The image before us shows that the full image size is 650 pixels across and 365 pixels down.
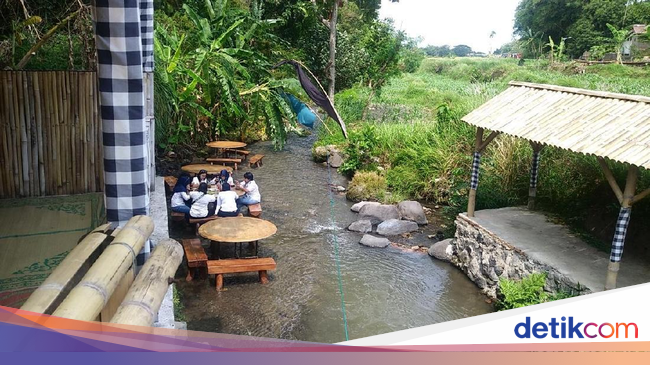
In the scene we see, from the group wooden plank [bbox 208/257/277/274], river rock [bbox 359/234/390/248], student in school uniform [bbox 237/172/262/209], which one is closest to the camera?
wooden plank [bbox 208/257/277/274]

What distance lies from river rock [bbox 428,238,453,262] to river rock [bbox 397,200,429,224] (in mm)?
1351

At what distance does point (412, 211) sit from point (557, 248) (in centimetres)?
351

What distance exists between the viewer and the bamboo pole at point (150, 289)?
186 centimetres

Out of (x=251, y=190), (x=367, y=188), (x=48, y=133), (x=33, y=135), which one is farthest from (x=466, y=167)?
(x=33, y=135)

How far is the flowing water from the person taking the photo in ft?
19.7

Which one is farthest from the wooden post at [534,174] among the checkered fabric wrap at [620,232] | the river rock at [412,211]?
the checkered fabric wrap at [620,232]

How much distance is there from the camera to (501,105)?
759cm

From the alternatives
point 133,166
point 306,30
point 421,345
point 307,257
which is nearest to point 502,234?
point 307,257

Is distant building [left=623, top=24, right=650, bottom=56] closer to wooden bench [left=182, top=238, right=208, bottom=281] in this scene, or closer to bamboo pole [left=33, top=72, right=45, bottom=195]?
wooden bench [left=182, top=238, right=208, bottom=281]

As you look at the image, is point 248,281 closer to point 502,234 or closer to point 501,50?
point 502,234

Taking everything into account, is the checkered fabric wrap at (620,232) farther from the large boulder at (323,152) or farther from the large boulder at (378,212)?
the large boulder at (323,152)

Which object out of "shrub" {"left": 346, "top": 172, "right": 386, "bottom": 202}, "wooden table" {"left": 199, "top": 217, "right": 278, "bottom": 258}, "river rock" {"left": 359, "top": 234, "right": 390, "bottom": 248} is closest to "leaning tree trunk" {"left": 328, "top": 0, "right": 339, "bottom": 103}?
"shrub" {"left": 346, "top": 172, "right": 386, "bottom": 202}

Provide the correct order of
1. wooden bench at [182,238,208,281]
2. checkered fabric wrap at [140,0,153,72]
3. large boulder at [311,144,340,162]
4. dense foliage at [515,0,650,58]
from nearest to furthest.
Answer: checkered fabric wrap at [140,0,153,72], wooden bench at [182,238,208,281], large boulder at [311,144,340,162], dense foliage at [515,0,650,58]

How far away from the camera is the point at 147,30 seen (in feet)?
20.0
